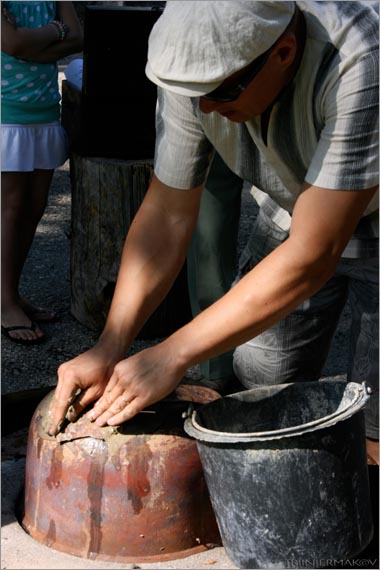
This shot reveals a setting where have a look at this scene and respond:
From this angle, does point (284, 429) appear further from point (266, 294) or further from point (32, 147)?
point (32, 147)

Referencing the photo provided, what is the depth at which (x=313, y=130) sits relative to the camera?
2707 mm

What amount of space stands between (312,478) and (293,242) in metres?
0.59

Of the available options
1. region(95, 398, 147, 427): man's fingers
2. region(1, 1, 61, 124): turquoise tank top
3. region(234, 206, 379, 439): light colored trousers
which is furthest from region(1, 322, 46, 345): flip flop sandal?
region(95, 398, 147, 427): man's fingers

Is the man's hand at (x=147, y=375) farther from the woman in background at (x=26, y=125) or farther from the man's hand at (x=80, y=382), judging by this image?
the woman in background at (x=26, y=125)

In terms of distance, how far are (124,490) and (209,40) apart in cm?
124

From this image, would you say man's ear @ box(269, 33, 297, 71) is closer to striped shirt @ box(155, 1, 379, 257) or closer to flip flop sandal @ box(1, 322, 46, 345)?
striped shirt @ box(155, 1, 379, 257)

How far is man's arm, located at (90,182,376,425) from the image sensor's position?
2568 mm

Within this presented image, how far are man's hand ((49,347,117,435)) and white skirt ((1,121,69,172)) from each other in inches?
78.7

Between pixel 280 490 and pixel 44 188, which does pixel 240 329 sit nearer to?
pixel 280 490

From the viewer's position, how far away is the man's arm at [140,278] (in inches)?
114

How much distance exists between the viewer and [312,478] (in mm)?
2654

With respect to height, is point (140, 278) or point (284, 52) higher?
point (284, 52)

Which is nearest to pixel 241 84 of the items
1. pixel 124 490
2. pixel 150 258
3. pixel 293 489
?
pixel 150 258

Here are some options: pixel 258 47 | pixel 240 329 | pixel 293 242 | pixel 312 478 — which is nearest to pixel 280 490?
pixel 312 478
